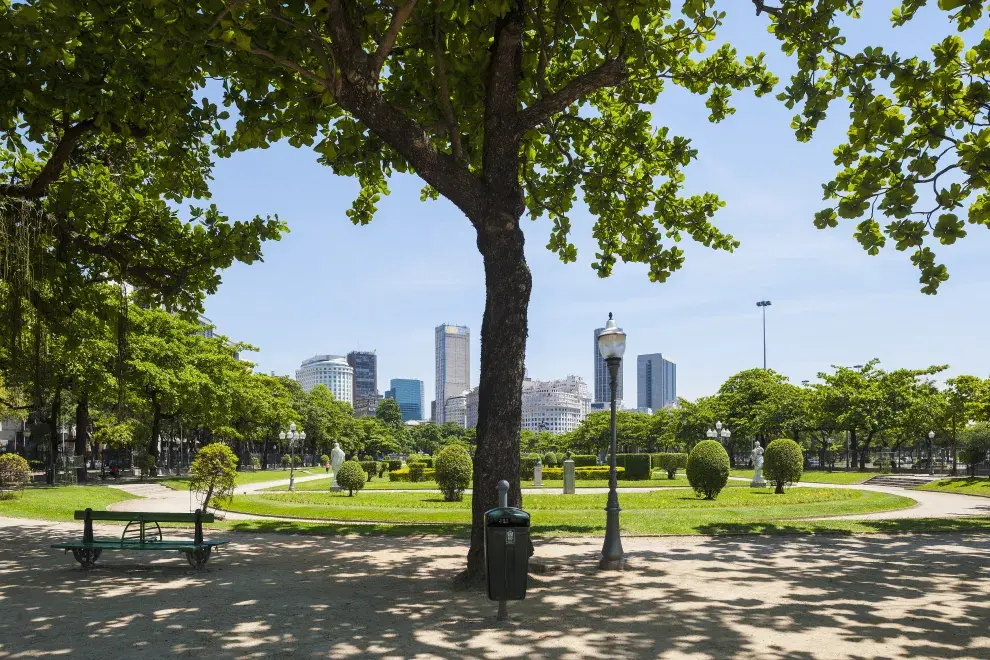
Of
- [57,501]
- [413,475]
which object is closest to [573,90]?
[57,501]

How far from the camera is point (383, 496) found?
1039 inches

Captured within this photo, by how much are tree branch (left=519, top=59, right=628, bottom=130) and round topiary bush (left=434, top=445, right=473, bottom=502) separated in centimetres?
1612

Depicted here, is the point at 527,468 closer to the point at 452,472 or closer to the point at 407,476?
the point at 407,476

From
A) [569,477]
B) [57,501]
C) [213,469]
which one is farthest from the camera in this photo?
[569,477]

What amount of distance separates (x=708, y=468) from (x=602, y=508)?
4899mm

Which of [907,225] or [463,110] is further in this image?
[463,110]

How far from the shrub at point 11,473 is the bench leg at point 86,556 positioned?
15.3m

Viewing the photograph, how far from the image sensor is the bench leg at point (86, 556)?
9.72 metres

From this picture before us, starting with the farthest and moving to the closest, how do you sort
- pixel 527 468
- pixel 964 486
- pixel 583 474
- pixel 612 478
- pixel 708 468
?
1. pixel 527 468
2. pixel 583 474
3. pixel 964 486
4. pixel 708 468
5. pixel 612 478

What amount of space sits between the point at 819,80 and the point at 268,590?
32.7 ft

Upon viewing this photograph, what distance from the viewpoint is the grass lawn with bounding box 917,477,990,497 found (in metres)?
28.9

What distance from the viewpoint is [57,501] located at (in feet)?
73.4

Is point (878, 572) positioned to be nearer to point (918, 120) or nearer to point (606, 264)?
point (918, 120)

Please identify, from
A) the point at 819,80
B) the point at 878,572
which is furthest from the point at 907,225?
the point at 878,572
